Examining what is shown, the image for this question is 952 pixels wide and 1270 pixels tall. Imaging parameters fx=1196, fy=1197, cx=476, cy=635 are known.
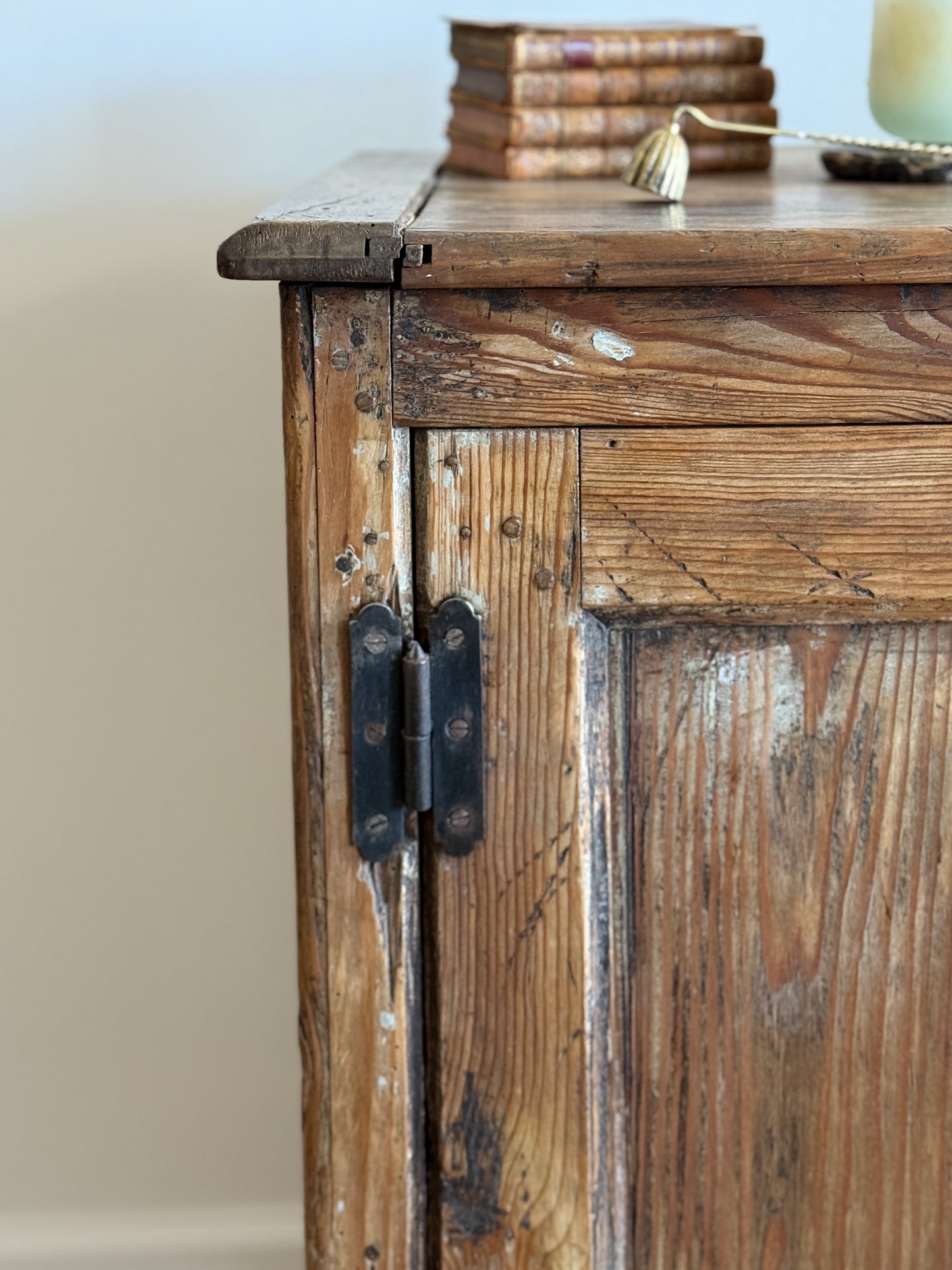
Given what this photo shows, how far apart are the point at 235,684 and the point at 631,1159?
60cm

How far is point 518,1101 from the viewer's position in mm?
582

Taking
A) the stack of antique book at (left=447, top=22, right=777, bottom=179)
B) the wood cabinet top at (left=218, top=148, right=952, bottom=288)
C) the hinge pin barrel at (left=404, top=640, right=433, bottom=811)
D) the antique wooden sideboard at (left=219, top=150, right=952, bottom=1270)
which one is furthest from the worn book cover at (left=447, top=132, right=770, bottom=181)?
the hinge pin barrel at (left=404, top=640, right=433, bottom=811)

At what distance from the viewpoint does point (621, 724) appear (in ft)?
1.89

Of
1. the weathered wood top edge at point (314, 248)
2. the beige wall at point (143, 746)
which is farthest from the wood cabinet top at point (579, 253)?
the beige wall at point (143, 746)

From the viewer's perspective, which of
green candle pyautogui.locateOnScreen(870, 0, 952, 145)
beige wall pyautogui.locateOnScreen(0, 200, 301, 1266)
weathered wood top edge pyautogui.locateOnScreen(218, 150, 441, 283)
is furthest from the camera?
beige wall pyautogui.locateOnScreen(0, 200, 301, 1266)

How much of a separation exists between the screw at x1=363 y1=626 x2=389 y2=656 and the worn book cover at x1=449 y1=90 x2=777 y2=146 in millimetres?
403

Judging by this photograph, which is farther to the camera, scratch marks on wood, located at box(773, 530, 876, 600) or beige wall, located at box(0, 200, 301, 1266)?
beige wall, located at box(0, 200, 301, 1266)

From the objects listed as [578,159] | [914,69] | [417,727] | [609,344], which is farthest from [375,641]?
[914,69]

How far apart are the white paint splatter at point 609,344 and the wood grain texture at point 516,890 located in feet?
0.13

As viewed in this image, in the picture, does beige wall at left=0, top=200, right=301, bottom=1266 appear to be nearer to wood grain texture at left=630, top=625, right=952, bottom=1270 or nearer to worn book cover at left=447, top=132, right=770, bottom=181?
worn book cover at left=447, top=132, right=770, bottom=181

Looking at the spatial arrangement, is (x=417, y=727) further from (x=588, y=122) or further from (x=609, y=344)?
(x=588, y=122)

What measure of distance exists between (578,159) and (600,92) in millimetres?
45

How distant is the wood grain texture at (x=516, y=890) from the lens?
534 mm

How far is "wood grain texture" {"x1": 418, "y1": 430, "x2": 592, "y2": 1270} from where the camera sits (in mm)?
534
